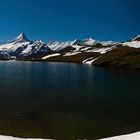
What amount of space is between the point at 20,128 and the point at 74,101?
1613 centimetres

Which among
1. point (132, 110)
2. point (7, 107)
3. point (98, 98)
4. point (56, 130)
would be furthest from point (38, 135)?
point (98, 98)

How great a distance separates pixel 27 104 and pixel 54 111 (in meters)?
5.45

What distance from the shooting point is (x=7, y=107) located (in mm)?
38781

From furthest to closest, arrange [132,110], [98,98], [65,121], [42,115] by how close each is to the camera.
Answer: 1. [98,98]
2. [132,110]
3. [42,115]
4. [65,121]

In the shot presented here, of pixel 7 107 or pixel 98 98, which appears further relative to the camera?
pixel 98 98

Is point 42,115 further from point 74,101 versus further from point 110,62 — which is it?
point 110,62

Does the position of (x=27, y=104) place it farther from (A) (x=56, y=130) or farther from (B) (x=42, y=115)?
(A) (x=56, y=130)

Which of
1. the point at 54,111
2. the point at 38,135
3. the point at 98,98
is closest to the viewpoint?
the point at 38,135

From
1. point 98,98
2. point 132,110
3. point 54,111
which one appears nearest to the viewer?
point 54,111

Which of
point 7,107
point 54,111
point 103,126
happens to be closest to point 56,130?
point 103,126

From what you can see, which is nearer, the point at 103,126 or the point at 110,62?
the point at 103,126

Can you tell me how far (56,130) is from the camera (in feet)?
94.6

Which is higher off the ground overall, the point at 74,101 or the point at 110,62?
the point at 110,62

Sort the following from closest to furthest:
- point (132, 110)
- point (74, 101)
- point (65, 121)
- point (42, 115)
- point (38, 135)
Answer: point (38, 135) → point (65, 121) → point (42, 115) → point (132, 110) → point (74, 101)
